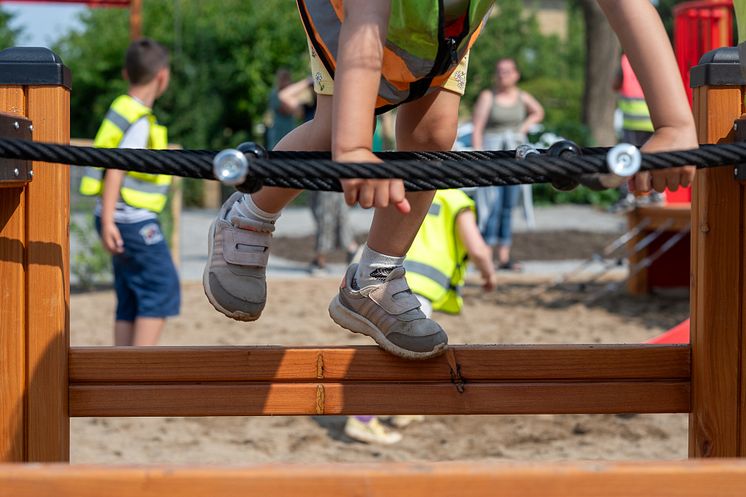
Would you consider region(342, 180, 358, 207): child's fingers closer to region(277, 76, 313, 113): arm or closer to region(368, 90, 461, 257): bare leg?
region(368, 90, 461, 257): bare leg

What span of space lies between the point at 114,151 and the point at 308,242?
9.66m

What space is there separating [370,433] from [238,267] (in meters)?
2.34

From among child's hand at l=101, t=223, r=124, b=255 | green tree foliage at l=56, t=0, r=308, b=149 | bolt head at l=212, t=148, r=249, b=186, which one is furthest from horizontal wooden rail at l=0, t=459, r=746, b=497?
green tree foliage at l=56, t=0, r=308, b=149

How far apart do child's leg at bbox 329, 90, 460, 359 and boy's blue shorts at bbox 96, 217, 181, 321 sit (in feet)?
8.92

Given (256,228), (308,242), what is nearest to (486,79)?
(308,242)

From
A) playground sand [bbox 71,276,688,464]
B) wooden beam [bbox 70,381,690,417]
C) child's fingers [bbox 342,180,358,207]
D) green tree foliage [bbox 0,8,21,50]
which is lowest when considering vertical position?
playground sand [bbox 71,276,688,464]

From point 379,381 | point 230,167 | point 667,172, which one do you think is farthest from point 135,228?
point 667,172

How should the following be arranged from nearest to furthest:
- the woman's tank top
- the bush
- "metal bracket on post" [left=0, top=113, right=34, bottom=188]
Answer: "metal bracket on post" [left=0, top=113, right=34, bottom=188]
the bush
the woman's tank top

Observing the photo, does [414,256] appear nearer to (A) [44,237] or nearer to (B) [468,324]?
(A) [44,237]

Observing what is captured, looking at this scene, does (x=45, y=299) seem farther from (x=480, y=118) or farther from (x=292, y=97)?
(x=480, y=118)

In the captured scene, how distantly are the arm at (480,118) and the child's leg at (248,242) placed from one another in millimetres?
7282

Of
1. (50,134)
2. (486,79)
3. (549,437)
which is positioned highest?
(486,79)

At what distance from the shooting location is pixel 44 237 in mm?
2016

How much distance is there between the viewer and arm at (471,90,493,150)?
9.43 meters
